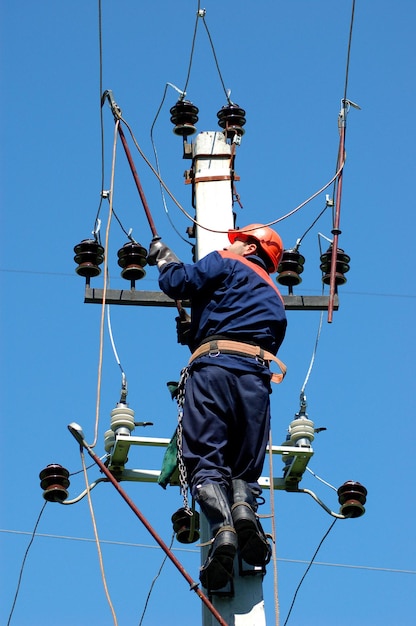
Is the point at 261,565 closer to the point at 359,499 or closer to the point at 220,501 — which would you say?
the point at 220,501

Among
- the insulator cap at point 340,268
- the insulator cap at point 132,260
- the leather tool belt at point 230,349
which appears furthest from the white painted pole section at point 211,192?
the insulator cap at point 340,268

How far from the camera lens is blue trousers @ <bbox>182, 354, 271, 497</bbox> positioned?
21.5ft

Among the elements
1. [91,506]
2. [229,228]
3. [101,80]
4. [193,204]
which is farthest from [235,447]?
[101,80]

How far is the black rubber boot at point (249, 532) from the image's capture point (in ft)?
20.6

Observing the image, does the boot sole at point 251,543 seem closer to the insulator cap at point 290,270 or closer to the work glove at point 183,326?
the work glove at point 183,326

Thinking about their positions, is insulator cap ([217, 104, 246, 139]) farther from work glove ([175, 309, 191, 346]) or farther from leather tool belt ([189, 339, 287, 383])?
leather tool belt ([189, 339, 287, 383])

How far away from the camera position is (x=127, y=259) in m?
9.31

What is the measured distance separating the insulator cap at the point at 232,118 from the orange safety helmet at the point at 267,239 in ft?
5.86

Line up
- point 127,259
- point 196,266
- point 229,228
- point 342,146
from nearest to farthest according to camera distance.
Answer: point 196,266 < point 229,228 < point 342,146 < point 127,259

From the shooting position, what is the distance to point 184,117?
9328mm

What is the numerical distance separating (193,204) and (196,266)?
181cm

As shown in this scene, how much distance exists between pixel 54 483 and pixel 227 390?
2.28 metres

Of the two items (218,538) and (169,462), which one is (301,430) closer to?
(169,462)

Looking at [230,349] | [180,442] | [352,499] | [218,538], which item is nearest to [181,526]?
[352,499]
